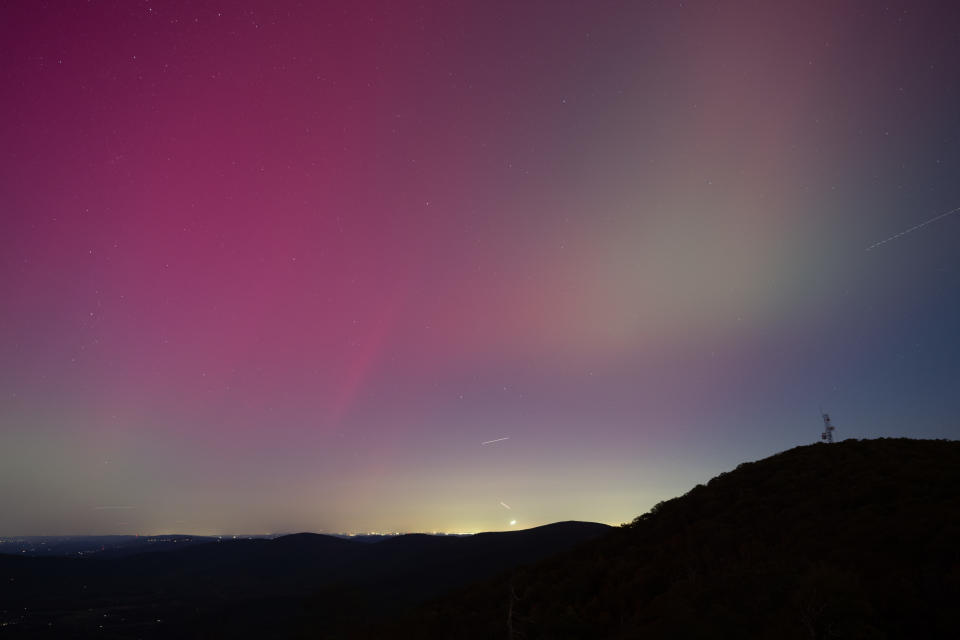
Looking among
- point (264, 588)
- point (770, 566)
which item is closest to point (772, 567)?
point (770, 566)

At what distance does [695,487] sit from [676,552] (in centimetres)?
1626

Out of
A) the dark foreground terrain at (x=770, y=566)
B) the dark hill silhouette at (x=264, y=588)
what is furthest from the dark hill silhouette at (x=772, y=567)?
the dark hill silhouette at (x=264, y=588)

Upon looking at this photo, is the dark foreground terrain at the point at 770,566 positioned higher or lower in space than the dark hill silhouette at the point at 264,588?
higher

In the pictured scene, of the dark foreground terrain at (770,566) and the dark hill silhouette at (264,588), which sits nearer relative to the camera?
the dark foreground terrain at (770,566)

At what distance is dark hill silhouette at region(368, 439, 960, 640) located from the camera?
49.1 feet

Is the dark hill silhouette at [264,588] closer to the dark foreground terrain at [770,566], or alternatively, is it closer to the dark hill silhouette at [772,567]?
the dark foreground terrain at [770,566]

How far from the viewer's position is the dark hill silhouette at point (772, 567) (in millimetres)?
14978

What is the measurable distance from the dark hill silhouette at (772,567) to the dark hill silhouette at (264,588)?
28424 mm

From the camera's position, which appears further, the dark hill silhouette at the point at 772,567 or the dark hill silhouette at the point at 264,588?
the dark hill silhouette at the point at 264,588

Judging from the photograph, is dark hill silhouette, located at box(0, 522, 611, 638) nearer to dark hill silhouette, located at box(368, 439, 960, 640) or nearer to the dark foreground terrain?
the dark foreground terrain

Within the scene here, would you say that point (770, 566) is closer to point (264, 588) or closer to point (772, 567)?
point (772, 567)

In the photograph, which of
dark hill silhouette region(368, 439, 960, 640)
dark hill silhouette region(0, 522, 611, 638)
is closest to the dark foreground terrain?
dark hill silhouette region(368, 439, 960, 640)

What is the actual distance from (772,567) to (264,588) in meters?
178

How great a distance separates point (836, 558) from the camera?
19.1 m
